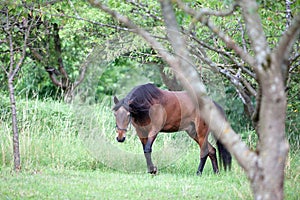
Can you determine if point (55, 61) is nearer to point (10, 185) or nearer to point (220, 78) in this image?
point (220, 78)

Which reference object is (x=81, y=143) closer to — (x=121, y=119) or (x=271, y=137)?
(x=121, y=119)

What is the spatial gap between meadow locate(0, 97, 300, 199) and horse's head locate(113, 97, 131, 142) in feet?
1.90

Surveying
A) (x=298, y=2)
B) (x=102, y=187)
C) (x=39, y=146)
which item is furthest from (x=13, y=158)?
(x=298, y=2)

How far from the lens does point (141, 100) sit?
30.6 feet

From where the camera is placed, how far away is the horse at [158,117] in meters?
9.10

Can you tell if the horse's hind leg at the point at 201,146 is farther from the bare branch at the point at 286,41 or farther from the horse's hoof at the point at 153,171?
the bare branch at the point at 286,41

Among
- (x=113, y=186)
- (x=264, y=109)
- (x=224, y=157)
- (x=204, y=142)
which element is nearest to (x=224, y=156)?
(x=224, y=157)

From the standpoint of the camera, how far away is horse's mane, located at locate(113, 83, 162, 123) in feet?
29.9

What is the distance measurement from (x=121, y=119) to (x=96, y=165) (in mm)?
1009

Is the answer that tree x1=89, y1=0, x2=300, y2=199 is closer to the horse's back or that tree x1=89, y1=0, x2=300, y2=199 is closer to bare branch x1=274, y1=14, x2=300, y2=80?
bare branch x1=274, y1=14, x2=300, y2=80

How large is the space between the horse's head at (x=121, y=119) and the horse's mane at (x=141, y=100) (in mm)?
22

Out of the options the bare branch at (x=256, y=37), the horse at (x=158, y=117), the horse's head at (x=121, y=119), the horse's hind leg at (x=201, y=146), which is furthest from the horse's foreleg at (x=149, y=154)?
the bare branch at (x=256, y=37)

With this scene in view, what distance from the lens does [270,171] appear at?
3535mm

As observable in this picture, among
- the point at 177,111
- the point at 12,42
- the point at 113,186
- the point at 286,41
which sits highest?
the point at 286,41
